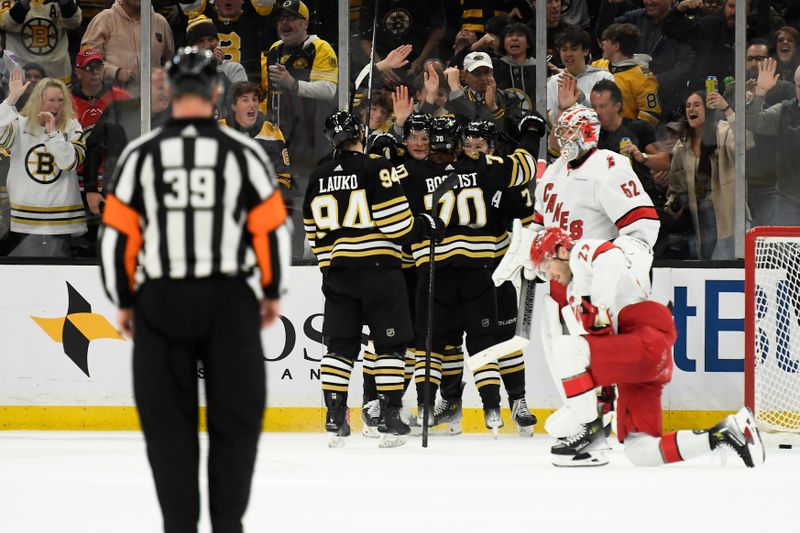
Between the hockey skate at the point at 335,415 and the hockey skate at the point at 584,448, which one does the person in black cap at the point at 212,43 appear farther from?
the hockey skate at the point at 584,448

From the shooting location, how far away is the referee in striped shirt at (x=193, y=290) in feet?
10.2

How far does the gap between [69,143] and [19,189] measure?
0.38 m

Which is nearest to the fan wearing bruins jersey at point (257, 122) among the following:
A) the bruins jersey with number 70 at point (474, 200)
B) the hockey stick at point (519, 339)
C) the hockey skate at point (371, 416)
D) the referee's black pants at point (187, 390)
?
the bruins jersey with number 70 at point (474, 200)

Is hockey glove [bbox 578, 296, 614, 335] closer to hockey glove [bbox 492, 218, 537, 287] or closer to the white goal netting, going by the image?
hockey glove [bbox 492, 218, 537, 287]

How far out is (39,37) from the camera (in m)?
7.39

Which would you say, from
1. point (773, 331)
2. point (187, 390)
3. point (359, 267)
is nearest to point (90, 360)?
point (359, 267)

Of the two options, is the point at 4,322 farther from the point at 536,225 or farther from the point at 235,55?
the point at 536,225

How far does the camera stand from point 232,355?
3.11 meters

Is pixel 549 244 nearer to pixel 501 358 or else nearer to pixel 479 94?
pixel 501 358

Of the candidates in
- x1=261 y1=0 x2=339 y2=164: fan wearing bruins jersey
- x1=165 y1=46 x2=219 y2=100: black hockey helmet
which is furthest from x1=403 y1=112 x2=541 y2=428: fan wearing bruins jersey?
x1=165 y1=46 x2=219 y2=100: black hockey helmet

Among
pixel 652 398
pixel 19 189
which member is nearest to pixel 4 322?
pixel 19 189

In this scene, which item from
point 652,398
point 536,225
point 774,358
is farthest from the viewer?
point 774,358

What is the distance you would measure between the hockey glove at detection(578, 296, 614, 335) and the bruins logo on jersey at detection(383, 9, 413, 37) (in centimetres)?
269

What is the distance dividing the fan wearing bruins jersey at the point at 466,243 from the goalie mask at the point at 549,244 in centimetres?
139
